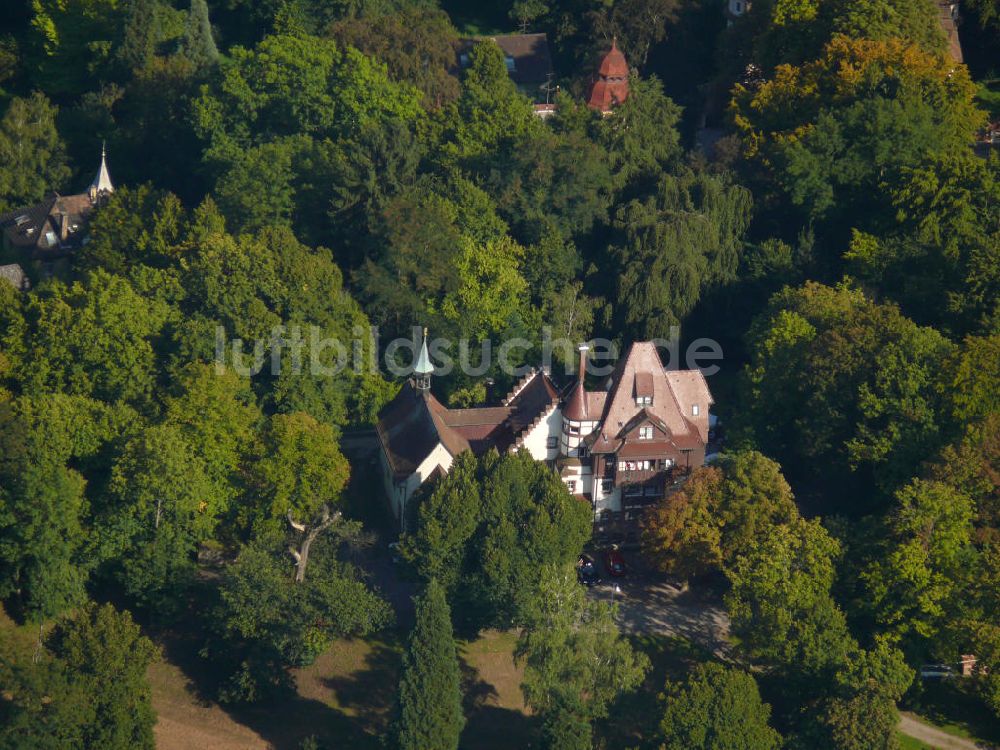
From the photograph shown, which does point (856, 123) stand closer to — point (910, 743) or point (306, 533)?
point (910, 743)

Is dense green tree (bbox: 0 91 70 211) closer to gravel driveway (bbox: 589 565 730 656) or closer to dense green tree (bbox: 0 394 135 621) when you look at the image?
dense green tree (bbox: 0 394 135 621)

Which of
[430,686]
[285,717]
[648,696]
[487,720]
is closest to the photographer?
[430,686]

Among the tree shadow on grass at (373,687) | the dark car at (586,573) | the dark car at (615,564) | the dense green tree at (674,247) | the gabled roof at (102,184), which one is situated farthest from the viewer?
the gabled roof at (102,184)

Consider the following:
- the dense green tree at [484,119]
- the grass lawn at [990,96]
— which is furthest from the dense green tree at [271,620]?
the grass lawn at [990,96]

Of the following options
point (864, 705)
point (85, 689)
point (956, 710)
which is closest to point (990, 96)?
point (956, 710)

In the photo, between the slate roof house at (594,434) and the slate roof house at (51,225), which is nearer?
the slate roof house at (594,434)

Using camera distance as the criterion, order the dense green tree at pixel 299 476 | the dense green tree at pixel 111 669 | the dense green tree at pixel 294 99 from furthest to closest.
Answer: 1. the dense green tree at pixel 294 99
2. the dense green tree at pixel 299 476
3. the dense green tree at pixel 111 669

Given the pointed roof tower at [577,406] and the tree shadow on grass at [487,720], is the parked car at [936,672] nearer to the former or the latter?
the tree shadow on grass at [487,720]
